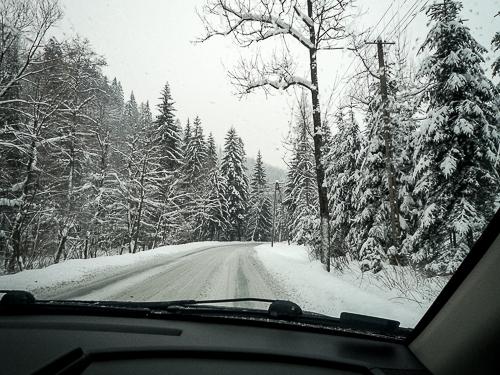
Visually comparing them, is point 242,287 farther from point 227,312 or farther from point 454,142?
point 454,142

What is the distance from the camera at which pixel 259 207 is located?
61938 millimetres

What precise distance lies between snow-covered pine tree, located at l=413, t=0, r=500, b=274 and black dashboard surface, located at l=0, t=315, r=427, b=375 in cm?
892

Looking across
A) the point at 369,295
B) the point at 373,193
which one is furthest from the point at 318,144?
the point at 369,295

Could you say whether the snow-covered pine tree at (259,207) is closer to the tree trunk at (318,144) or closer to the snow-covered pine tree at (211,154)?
the snow-covered pine tree at (211,154)

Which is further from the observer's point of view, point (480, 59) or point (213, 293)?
point (480, 59)

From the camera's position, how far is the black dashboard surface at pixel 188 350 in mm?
1600

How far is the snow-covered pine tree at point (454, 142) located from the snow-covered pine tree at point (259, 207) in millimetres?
48921

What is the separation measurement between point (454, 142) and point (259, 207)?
5180cm

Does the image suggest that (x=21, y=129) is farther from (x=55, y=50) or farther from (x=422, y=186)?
(x=422, y=186)

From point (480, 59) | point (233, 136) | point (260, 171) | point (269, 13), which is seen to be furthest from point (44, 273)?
point (260, 171)

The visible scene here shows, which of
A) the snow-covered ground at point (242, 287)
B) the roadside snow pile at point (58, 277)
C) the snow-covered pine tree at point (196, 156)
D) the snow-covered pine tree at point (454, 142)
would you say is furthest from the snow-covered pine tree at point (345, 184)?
the snow-covered pine tree at point (196, 156)

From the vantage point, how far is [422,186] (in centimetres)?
1134

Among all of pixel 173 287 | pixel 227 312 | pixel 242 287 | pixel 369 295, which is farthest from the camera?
pixel 242 287

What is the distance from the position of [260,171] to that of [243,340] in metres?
59.4
